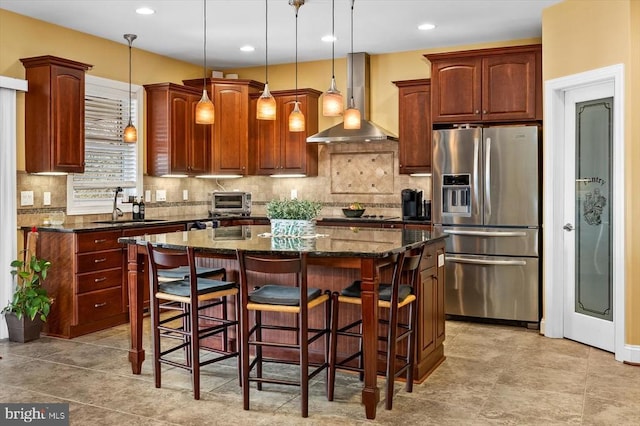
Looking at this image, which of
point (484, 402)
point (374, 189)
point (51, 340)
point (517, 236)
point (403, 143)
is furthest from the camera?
point (374, 189)

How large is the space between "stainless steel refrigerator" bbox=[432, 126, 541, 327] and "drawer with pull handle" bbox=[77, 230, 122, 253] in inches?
120

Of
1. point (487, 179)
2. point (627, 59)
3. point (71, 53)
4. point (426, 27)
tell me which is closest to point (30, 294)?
point (71, 53)

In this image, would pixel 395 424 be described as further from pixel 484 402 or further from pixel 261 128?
pixel 261 128

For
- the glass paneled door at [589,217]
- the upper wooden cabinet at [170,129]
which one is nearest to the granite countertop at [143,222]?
the upper wooden cabinet at [170,129]

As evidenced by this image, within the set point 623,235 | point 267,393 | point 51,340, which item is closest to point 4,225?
point 51,340

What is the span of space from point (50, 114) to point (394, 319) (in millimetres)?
3662

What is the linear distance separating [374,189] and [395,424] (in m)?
4.03

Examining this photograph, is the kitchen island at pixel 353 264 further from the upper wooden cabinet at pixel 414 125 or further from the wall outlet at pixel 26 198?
the upper wooden cabinet at pixel 414 125

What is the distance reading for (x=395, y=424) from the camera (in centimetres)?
318

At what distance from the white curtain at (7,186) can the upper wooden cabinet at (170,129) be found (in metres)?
1.61

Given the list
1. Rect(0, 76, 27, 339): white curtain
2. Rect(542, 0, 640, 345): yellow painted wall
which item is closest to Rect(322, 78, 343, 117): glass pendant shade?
Rect(542, 0, 640, 345): yellow painted wall

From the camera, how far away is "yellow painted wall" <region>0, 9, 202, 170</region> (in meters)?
5.18

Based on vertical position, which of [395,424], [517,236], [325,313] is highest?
[517,236]

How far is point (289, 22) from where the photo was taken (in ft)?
18.6
